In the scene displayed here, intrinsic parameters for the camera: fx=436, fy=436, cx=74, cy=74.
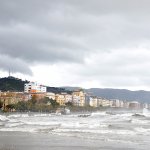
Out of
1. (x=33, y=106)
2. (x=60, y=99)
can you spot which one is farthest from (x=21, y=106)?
(x=60, y=99)

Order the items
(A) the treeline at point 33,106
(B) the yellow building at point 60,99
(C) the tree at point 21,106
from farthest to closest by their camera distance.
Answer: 1. (B) the yellow building at point 60,99
2. (C) the tree at point 21,106
3. (A) the treeline at point 33,106

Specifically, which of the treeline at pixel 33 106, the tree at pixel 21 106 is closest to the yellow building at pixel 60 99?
the treeline at pixel 33 106

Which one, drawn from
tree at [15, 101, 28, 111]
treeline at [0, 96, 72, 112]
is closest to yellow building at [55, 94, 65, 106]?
treeline at [0, 96, 72, 112]

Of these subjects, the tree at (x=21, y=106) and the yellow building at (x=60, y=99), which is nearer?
the tree at (x=21, y=106)

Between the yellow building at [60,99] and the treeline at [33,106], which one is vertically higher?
the yellow building at [60,99]

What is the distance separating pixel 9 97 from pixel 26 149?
134 m

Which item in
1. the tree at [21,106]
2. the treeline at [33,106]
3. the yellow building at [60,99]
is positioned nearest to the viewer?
the treeline at [33,106]

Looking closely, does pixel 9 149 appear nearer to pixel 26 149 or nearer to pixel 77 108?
pixel 26 149

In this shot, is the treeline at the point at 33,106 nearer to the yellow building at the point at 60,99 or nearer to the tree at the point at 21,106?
the tree at the point at 21,106

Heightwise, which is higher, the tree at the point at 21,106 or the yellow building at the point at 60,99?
the yellow building at the point at 60,99

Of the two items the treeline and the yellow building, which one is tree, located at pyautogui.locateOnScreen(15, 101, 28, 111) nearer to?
the treeline

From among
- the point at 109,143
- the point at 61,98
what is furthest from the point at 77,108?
the point at 109,143

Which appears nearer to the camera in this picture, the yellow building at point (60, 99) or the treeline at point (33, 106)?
the treeline at point (33, 106)

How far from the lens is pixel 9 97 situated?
154 metres
